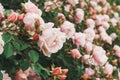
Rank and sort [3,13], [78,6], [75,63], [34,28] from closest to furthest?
1. [34,28]
2. [3,13]
3. [75,63]
4. [78,6]

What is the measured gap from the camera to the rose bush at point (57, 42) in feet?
7.07

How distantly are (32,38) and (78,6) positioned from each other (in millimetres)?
1876

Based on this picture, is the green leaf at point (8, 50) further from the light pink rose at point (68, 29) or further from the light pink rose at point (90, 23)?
the light pink rose at point (90, 23)

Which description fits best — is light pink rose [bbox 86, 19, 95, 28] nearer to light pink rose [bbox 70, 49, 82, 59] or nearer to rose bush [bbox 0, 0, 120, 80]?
rose bush [bbox 0, 0, 120, 80]

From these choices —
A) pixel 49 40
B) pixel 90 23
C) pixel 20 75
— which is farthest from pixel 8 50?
pixel 90 23

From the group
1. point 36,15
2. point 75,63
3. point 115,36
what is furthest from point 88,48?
point 115,36

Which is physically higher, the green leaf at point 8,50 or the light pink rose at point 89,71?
the light pink rose at point 89,71

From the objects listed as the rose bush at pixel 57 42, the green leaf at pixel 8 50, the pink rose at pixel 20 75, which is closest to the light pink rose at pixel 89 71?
the rose bush at pixel 57 42

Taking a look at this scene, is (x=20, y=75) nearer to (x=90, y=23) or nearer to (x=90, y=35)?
(x=90, y=35)

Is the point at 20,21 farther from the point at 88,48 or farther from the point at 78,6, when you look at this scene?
the point at 78,6

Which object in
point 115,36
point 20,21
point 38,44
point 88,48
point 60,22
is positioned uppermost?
point 115,36

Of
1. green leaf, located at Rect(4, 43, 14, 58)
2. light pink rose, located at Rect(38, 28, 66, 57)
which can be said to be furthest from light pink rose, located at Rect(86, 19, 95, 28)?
green leaf, located at Rect(4, 43, 14, 58)

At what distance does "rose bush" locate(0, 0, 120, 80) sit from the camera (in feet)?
7.07

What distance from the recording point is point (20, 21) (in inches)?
85.8
